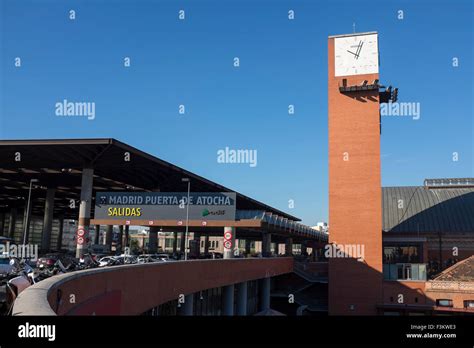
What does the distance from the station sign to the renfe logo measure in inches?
1766

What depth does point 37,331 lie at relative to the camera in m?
4.11

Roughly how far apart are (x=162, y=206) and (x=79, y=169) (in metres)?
14.9

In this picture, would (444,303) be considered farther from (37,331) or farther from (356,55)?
(37,331)

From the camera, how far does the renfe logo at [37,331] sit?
3.98 m

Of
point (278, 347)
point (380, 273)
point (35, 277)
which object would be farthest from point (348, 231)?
point (278, 347)

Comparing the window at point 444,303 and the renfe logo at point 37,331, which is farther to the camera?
the window at point 444,303

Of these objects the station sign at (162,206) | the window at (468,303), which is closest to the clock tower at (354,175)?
the window at (468,303)

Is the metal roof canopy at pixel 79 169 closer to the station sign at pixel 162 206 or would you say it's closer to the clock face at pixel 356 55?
the station sign at pixel 162 206

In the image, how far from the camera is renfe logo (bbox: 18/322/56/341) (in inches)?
157

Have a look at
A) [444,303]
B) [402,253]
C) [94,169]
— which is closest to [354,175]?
[444,303]

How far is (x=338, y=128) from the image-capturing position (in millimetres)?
48500

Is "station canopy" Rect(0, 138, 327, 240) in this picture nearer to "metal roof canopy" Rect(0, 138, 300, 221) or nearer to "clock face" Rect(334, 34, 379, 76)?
"metal roof canopy" Rect(0, 138, 300, 221)

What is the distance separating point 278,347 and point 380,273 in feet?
147

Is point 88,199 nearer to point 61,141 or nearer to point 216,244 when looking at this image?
point 61,141
